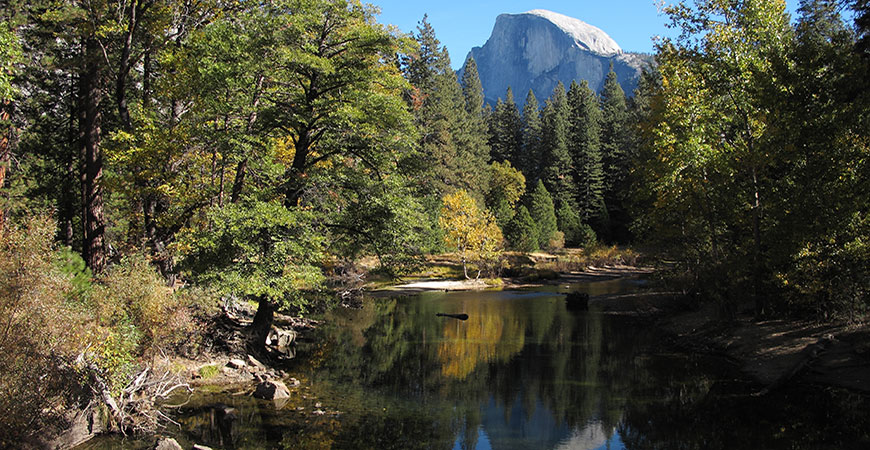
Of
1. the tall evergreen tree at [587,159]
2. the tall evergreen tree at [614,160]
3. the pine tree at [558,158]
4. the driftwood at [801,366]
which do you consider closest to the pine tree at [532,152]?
the pine tree at [558,158]

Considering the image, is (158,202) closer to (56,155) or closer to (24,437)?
(56,155)

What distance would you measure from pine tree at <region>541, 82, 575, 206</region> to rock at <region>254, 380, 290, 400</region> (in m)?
57.8

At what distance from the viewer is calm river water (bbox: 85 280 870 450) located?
37.5 feet

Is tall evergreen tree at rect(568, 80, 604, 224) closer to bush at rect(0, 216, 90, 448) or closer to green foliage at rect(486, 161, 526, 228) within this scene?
green foliage at rect(486, 161, 526, 228)

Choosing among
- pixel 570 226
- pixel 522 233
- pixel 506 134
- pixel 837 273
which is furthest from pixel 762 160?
pixel 506 134

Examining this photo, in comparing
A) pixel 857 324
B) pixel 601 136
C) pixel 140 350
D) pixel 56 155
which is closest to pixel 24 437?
pixel 140 350

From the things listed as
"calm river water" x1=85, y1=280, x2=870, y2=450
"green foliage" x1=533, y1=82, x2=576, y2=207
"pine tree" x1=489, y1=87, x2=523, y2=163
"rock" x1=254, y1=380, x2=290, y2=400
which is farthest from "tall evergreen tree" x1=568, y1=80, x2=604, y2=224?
"rock" x1=254, y1=380, x2=290, y2=400

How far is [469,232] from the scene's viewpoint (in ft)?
146

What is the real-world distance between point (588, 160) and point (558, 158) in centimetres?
384

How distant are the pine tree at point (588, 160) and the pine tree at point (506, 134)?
10.1 metres

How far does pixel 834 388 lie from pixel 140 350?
56.5 ft

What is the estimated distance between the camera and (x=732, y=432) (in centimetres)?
1182

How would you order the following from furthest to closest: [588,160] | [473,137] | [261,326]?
[588,160], [473,137], [261,326]

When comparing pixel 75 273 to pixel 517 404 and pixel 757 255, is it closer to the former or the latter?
pixel 517 404
